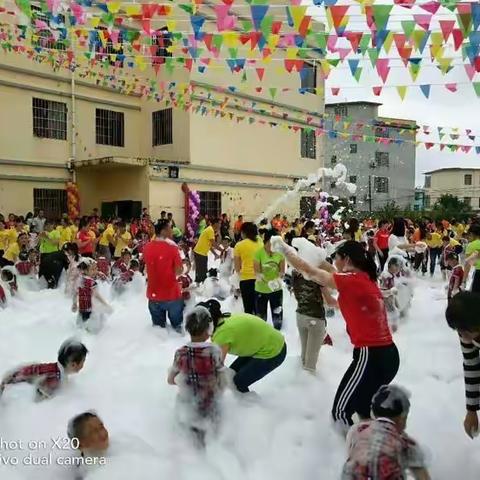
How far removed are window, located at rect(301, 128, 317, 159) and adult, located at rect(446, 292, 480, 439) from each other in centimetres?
2277

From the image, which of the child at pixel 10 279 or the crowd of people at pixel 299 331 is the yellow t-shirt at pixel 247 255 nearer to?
the crowd of people at pixel 299 331

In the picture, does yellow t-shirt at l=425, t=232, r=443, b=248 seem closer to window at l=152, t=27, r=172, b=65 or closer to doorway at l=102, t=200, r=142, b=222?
window at l=152, t=27, r=172, b=65

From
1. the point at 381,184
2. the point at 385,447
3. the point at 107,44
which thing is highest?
the point at 107,44

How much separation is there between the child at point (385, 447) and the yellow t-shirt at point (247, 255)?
434 cm

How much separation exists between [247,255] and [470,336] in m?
4.39

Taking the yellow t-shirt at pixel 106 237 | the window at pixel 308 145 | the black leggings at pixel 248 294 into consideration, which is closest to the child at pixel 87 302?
the black leggings at pixel 248 294

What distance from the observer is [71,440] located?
3.69 meters

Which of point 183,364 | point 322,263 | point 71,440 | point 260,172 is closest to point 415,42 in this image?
point 322,263

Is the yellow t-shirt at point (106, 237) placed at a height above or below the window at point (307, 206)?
below

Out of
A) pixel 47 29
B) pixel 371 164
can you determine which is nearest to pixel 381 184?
pixel 371 164

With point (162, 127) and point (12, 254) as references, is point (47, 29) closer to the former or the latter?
point (12, 254)

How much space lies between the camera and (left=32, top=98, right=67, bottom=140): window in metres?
19.5

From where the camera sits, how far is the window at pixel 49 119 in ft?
64.0

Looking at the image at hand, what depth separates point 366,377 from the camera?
384 cm
